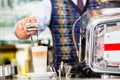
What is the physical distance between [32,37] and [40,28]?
58mm

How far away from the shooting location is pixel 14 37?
1.16 meters

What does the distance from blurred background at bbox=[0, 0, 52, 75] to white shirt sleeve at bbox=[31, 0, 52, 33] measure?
21 millimetres

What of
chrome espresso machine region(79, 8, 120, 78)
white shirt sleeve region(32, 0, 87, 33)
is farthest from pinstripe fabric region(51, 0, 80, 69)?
chrome espresso machine region(79, 8, 120, 78)

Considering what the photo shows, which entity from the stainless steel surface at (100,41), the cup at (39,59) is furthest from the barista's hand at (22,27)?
the stainless steel surface at (100,41)

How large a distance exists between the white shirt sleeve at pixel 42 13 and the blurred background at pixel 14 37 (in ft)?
0.07

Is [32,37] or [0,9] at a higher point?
[0,9]

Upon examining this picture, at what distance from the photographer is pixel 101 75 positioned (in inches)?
37.4

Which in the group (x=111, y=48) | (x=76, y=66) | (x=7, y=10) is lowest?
(x=76, y=66)

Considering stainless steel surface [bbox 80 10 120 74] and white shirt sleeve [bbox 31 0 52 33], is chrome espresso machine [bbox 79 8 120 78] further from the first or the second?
white shirt sleeve [bbox 31 0 52 33]

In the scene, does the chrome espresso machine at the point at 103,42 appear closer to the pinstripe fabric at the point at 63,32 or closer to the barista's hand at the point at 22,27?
the pinstripe fabric at the point at 63,32

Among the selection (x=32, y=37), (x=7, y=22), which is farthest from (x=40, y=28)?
(x=7, y=22)

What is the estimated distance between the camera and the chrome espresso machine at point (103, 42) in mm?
903

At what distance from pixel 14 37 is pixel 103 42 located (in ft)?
1.49

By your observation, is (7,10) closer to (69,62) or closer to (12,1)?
(12,1)
